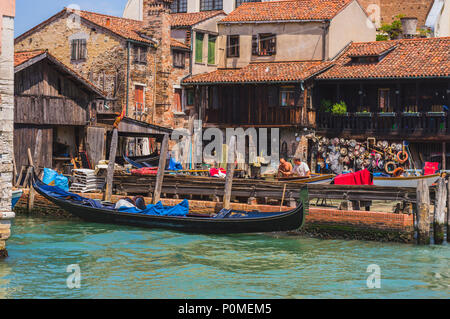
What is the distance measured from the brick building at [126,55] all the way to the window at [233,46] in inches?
84.5

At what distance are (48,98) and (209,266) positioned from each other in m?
12.8

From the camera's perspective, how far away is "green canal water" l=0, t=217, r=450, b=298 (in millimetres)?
11367

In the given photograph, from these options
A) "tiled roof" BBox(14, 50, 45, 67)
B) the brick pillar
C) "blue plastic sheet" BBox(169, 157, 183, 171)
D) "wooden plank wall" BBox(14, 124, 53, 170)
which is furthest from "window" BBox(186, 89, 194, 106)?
"tiled roof" BBox(14, 50, 45, 67)

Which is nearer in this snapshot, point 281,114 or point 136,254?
point 136,254

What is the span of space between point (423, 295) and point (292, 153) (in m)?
18.3

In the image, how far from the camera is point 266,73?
97.4 ft

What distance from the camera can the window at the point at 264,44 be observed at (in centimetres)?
3134

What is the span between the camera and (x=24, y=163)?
2292cm

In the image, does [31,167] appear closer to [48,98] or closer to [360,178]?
[48,98]

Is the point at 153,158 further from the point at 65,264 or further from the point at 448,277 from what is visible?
the point at 448,277

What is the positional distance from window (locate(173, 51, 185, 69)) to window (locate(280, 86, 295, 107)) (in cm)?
603

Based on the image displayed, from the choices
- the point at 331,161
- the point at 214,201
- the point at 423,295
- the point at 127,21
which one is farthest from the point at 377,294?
the point at 127,21

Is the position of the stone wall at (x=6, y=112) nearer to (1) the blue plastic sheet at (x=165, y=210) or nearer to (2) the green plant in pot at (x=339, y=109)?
(1) the blue plastic sheet at (x=165, y=210)
